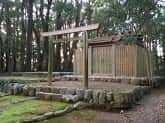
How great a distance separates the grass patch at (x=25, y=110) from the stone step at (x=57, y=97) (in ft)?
1.18

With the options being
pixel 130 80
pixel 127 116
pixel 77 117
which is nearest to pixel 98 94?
pixel 77 117

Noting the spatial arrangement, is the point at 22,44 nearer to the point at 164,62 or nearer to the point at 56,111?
the point at 164,62

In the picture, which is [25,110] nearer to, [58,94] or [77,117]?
[77,117]

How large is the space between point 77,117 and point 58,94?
2.30 m

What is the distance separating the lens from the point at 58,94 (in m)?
9.20

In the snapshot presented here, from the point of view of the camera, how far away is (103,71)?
42.9 ft

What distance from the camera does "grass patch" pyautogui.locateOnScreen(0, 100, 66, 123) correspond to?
6.40 meters

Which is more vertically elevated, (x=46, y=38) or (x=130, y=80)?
(x=46, y=38)

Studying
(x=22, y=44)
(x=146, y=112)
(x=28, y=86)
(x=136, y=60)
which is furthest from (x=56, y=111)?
(x=22, y=44)

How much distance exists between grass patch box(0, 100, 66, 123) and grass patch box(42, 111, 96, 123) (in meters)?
0.53

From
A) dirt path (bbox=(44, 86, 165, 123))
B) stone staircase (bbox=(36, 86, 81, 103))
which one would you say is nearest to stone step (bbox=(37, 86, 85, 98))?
stone staircase (bbox=(36, 86, 81, 103))

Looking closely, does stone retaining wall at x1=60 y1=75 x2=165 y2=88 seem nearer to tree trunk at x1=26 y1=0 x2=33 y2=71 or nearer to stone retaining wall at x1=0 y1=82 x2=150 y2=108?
stone retaining wall at x1=0 y1=82 x2=150 y2=108

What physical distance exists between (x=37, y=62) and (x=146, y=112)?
16.2 meters

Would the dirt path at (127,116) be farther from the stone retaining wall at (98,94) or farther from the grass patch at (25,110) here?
the grass patch at (25,110)
